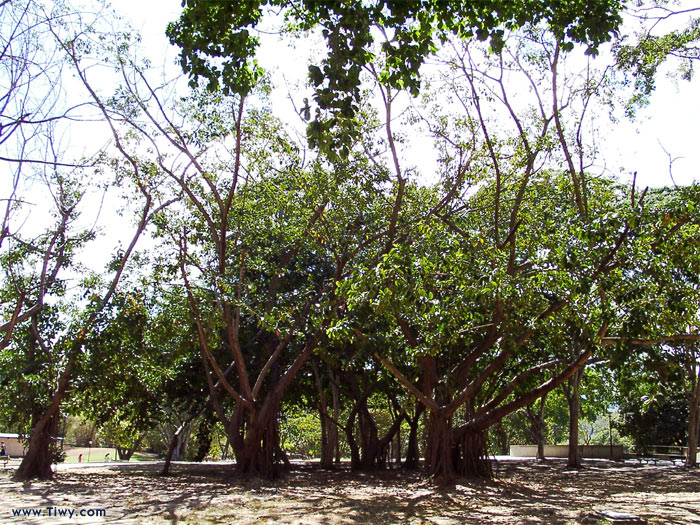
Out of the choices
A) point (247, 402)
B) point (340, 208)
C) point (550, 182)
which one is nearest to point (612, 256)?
point (550, 182)

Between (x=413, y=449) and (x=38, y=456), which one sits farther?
(x=413, y=449)

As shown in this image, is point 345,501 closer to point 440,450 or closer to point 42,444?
point 440,450

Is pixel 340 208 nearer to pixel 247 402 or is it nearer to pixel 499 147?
pixel 499 147

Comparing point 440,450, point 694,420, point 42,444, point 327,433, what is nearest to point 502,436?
point 440,450

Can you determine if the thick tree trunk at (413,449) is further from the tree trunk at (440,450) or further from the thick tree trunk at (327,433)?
the tree trunk at (440,450)

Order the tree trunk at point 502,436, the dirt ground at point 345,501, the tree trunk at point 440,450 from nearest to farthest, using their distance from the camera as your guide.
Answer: the dirt ground at point 345,501 < the tree trunk at point 440,450 < the tree trunk at point 502,436

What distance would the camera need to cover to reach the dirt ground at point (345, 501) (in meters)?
7.09

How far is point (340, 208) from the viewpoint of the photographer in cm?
1203

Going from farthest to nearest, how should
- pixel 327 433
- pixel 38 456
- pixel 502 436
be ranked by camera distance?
pixel 327 433, pixel 502 436, pixel 38 456

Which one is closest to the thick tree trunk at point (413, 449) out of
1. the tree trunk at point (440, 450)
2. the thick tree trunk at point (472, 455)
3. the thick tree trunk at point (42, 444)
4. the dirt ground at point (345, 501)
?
the dirt ground at point (345, 501)

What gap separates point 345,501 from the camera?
8.93 m

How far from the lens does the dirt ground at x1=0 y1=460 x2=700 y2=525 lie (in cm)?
709

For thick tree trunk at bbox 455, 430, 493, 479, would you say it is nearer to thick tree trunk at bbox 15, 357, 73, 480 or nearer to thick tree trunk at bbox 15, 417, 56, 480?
thick tree trunk at bbox 15, 357, 73, 480

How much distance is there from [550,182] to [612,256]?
13.4ft
